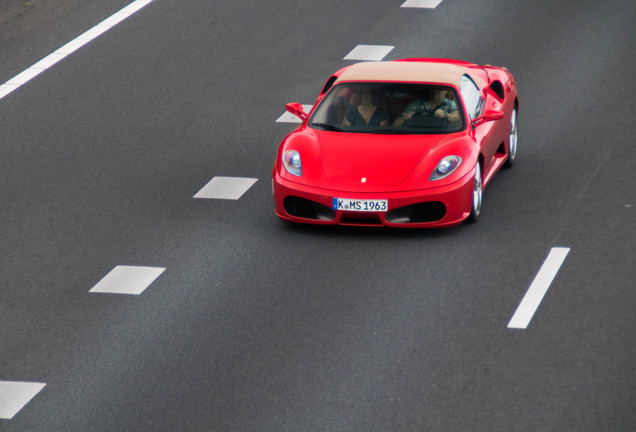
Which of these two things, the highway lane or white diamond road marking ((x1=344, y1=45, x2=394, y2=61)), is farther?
white diamond road marking ((x1=344, y1=45, x2=394, y2=61))

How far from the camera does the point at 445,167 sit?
1161cm

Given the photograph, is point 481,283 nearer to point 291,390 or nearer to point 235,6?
point 291,390

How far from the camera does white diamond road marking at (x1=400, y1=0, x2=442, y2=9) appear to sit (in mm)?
20328

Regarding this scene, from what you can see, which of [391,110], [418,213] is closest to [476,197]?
[418,213]

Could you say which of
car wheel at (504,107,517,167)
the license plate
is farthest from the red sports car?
car wheel at (504,107,517,167)

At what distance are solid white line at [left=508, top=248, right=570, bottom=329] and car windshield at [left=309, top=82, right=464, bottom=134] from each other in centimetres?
182

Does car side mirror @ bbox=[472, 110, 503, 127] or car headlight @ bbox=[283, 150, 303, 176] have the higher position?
car side mirror @ bbox=[472, 110, 503, 127]

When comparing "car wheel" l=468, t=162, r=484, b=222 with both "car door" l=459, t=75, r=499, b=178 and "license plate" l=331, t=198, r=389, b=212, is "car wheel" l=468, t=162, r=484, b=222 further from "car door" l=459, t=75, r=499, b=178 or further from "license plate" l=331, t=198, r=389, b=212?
"license plate" l=331, t=198, r=389, b=212

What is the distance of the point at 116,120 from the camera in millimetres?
15938

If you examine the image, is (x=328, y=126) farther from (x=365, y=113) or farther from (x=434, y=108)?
(x=434, y=108)

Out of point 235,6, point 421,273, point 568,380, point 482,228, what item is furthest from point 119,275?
point 235,6

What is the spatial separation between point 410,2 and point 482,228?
31.1 ft

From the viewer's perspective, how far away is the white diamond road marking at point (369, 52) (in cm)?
1791

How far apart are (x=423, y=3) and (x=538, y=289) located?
11.0m
